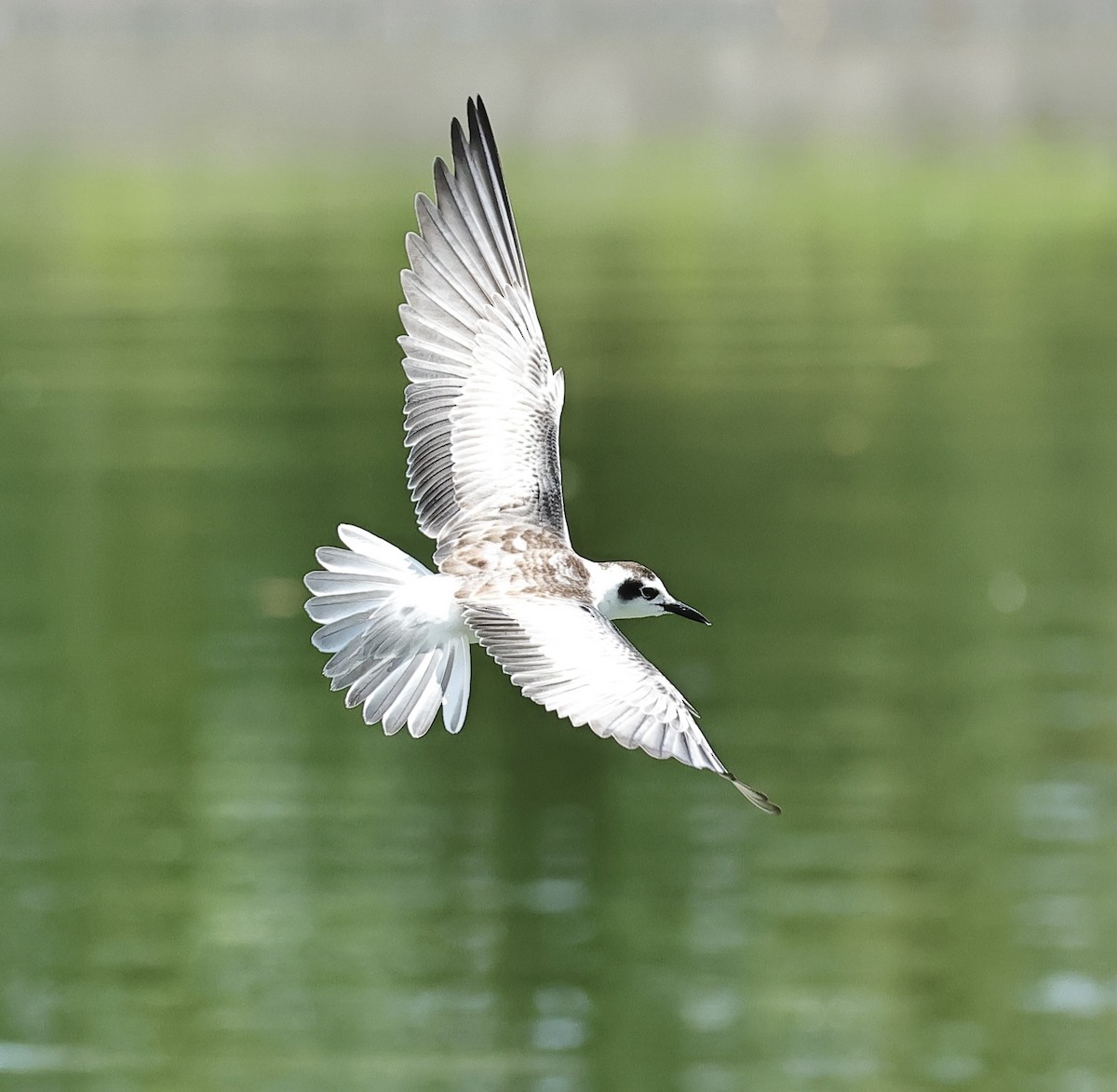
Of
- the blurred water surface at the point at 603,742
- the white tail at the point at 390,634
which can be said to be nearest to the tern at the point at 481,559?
the white tail at the point at 390,634

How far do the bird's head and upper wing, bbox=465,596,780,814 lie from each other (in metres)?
0.29

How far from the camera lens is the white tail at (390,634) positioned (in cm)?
653

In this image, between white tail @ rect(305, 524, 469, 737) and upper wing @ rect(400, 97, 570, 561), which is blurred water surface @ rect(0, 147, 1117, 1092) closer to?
upper wing @ rect(400, 97, 570, 561)

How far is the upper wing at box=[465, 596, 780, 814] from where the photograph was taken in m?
5.89

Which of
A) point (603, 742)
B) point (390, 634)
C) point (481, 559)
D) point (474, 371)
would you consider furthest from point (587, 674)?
point (603, 742)

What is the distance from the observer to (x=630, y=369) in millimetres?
26516

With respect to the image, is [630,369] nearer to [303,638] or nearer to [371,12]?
[303,638]

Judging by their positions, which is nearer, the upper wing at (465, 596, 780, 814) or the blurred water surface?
the upper wing at (465, 596, 780, 814)

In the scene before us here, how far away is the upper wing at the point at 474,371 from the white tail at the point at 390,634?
59cm

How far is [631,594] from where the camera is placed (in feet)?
22.2

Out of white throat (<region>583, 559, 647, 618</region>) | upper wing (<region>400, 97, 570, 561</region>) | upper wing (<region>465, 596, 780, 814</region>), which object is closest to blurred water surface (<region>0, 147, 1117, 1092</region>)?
upper wing (<region>400, 97, 570, 561</region>)

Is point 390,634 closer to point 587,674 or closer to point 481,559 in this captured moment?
point 481,559

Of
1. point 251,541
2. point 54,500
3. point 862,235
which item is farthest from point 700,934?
point 862,235

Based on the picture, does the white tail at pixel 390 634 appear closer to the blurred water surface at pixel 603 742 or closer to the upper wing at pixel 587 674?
the upper wing at pixel 587 674
